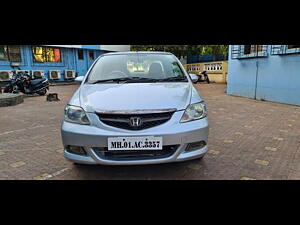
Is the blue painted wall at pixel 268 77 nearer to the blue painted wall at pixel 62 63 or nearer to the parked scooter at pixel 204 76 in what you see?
the parked scooter at pixel 204 76

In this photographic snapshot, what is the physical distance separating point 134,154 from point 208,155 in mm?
1418

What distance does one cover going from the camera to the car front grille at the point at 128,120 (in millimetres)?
2160

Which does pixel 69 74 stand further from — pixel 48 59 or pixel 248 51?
pixel 248 51

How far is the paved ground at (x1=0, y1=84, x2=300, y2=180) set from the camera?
263cm

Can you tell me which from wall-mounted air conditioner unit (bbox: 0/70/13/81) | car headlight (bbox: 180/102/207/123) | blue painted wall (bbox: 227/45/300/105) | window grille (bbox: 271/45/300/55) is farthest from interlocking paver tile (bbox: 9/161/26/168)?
wall-mounted air conditioner unit (bbox: 0/70/13/81)

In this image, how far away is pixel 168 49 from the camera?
2081 centimetres

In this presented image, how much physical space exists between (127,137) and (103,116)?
34 cm

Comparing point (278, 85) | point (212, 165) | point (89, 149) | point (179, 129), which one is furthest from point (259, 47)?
point (89, 149)

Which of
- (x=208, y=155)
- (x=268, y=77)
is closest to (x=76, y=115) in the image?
(x=208, y=155)

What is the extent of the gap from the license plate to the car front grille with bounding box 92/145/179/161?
6 cm

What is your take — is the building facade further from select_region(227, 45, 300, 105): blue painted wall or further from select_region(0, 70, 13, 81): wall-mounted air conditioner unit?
select_region(227, 45, 300, 105): blue painted wall

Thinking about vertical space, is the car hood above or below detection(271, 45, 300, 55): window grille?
below

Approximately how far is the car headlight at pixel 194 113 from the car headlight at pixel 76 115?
998mm
